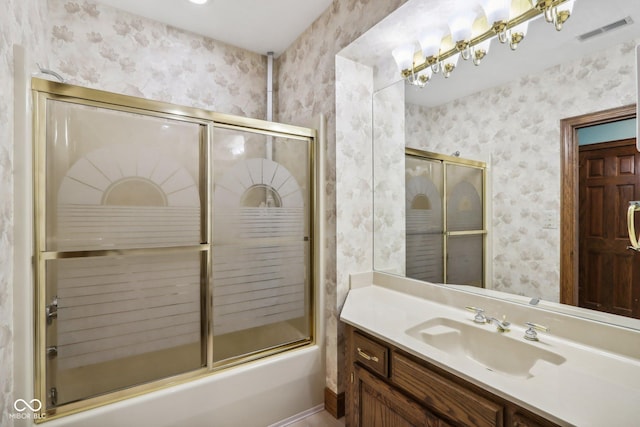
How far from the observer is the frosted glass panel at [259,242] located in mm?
1684

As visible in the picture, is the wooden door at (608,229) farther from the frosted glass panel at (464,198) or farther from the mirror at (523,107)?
the frosted glass panel at (464,198)

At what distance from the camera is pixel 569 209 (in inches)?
47.5

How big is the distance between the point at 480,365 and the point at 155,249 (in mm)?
1552

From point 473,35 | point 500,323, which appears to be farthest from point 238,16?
point 500,323

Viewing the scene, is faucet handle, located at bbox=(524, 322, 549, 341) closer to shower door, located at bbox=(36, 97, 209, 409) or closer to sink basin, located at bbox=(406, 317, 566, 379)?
sink basin, located at bbox=(406, 317, 566, 379)

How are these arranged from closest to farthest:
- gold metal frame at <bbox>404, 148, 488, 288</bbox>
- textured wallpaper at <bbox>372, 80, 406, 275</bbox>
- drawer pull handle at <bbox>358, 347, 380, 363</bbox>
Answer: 1. drawer pull handle at <bbox>358, 347, 380, 363</bbox>
2. gold metal frame at <bbox>404, 148, 488, 288</bbox>
3. textured wallpaper at <bbox>372, 80, 406, 275</bbox>

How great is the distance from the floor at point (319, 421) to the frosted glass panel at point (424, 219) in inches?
40.2

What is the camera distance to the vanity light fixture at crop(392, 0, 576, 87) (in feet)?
3.94

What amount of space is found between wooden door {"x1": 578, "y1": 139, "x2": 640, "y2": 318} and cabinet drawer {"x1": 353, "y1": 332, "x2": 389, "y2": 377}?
832 millimetres

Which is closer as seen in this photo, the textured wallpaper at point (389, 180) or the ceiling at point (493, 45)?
the ceiling at point (493, 45)

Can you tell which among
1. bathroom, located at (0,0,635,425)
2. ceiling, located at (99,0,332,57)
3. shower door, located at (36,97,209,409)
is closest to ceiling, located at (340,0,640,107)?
bathroom, located at (0,0,635,425)

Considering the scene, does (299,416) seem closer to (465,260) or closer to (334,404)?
(334,404)

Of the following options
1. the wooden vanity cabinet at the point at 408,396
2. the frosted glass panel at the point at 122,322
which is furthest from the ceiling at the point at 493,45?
the frosted glass panel at the point at 122,322

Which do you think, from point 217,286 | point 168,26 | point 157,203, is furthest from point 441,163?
point 168,26
